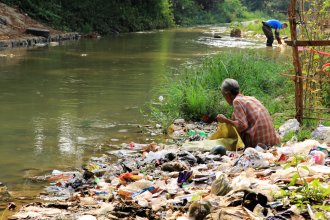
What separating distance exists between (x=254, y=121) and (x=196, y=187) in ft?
5.26

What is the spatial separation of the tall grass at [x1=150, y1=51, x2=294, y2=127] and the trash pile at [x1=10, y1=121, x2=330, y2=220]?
2138 millimetres

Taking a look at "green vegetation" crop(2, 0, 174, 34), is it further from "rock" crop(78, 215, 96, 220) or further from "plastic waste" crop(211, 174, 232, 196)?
"plastic waste" crop(211, 174, 232, 196)

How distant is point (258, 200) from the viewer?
3840 millimetres

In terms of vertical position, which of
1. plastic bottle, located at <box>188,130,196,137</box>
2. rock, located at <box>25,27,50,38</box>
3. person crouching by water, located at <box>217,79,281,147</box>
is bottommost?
plastic bottle, located at <box>188,130,196,137</box>

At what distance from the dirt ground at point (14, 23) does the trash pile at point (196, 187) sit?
48.0ft

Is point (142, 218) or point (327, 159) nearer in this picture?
point (142, 218)

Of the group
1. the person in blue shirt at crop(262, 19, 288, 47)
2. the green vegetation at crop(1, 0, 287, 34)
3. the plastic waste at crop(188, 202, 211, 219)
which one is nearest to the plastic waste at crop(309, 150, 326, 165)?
the plastic waste at crop(188, 202, 211, 219)

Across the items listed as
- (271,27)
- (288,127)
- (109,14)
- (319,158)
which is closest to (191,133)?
(288,127)

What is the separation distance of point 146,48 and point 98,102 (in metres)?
11.0

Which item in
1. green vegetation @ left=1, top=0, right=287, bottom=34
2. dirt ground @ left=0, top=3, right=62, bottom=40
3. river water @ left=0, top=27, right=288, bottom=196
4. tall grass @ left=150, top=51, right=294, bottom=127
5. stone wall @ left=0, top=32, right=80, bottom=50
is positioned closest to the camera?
river water @ left=0, top=27, right=288, bottom=196

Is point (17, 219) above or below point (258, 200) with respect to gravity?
below

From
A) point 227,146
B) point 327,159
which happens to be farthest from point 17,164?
point 327,159

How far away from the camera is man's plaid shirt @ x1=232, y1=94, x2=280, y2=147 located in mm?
6102

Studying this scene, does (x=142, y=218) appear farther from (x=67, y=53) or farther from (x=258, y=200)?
(x=67, y=53)
